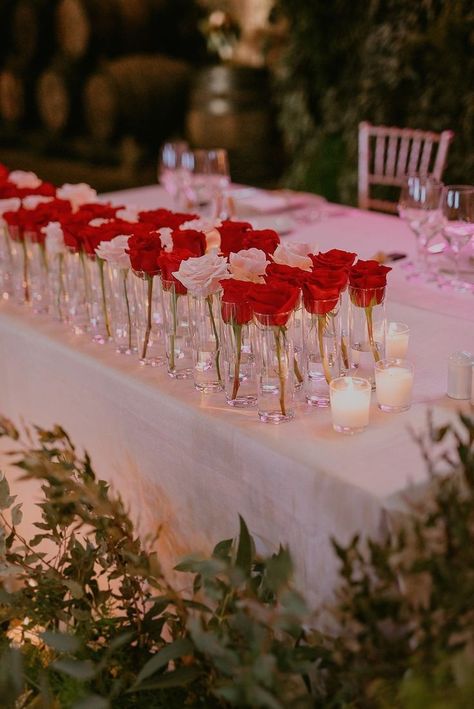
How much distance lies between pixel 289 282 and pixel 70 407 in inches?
24.7

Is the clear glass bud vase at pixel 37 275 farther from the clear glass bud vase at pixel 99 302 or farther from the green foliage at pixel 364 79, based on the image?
the green foliage at pixel 364 79

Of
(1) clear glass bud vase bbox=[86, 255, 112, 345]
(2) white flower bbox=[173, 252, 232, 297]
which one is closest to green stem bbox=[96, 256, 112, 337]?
(1) clear glass bud vase bbox=[86, 255, 112, 345]

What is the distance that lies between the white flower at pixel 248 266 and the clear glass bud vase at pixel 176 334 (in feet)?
0.44

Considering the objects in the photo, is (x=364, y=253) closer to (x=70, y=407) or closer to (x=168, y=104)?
(x=70, y=407)

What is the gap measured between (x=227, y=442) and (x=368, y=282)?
0.33 metres

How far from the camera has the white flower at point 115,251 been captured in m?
1.67

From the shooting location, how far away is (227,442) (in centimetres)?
143

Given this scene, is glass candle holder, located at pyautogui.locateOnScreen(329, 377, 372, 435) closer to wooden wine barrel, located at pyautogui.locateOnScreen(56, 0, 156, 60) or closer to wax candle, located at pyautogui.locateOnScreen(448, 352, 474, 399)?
wax candle, located at pyautogui.locateOnScreen(448, 352, 474, 399)

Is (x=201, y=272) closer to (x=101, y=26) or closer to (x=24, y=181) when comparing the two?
(x=24, y=181)

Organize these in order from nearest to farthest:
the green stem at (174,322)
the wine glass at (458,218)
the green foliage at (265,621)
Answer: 1. the green foliage at (265,621)
2. the green stem at (174,322)
3. the wine glass at (458,218)

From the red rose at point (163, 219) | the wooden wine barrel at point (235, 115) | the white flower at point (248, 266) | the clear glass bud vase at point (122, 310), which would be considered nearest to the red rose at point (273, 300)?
the white flower at point (248, 266)

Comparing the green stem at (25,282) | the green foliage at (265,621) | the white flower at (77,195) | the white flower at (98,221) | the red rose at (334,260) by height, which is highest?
the red rose at (334,260)

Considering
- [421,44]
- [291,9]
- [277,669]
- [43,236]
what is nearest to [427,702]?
[277,669]

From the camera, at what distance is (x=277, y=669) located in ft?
3.66
